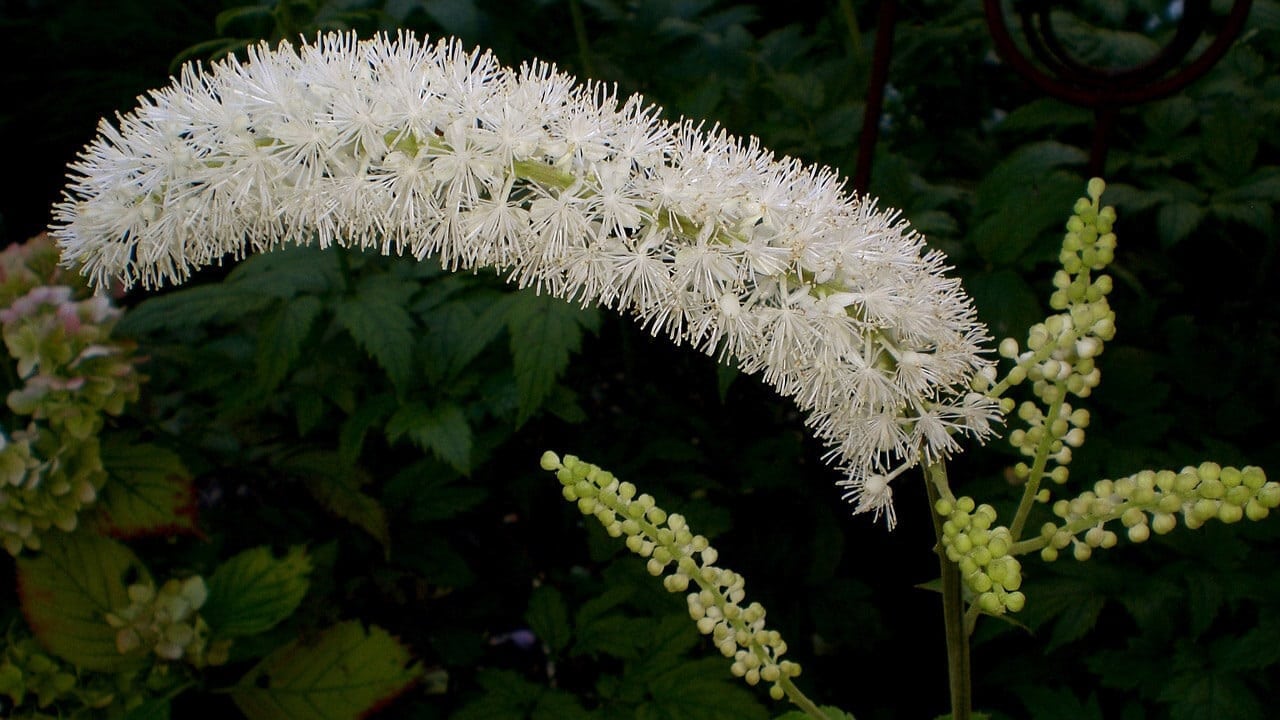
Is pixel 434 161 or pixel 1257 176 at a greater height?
pixel 1257 176

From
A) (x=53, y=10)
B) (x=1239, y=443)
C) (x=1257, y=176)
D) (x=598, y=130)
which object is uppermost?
(x=53, y=10)

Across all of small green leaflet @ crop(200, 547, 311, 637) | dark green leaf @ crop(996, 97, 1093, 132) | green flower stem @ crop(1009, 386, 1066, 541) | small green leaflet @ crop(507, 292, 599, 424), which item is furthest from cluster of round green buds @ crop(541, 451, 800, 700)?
dark green leaf @ crop(996, 97, 1093, 132)

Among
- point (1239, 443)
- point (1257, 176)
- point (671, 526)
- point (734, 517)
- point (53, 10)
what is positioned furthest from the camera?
point (53, 10)

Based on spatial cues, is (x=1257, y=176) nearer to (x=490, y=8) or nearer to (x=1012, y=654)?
(x=1012, y=654)

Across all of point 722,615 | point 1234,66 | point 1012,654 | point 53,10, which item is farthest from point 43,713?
point 53,10

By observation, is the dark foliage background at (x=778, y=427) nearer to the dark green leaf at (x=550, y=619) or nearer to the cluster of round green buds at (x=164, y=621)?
the dark green leaf at (x=550, y=619)

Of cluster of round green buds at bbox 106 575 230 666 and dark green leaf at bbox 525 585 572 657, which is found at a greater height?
dark green leaf at bbox 525 585 572 657

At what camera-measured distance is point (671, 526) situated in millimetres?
569

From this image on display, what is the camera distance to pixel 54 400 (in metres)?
1.03

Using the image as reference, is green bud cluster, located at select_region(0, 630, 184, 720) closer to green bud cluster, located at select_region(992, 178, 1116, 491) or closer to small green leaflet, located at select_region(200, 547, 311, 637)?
small green leaflet, located at select_region(200, 547, 311, 637)

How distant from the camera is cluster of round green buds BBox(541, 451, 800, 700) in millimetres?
537

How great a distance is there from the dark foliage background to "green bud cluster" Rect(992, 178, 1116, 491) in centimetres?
47

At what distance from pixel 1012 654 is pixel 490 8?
1.22 metres

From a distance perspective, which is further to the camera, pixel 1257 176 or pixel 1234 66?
pixel 1234 66
